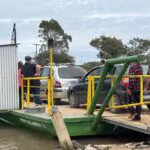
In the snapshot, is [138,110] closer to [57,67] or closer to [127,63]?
[127,63]

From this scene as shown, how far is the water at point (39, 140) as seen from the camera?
10.9 m

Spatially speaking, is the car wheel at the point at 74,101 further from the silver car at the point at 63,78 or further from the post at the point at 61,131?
the post at the point at 61,131

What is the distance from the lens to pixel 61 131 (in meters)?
9.89

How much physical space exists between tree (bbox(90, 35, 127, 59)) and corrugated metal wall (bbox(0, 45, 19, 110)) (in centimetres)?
3914

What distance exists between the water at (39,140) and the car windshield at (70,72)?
381 cm

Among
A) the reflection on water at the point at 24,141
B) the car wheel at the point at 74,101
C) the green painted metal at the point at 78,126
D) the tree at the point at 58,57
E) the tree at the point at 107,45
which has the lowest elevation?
the reflection on water at the point at 24,141

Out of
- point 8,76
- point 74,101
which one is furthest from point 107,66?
point 8,76

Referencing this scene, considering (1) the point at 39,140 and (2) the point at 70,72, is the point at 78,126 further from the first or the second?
(2) the point at 70,72

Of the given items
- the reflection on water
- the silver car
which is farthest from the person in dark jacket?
the silver car

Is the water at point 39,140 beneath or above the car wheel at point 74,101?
beneath

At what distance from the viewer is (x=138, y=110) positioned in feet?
34.6

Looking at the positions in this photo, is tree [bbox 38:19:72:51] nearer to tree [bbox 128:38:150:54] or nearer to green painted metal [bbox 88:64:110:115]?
tree [bbox 128:38:150:54]

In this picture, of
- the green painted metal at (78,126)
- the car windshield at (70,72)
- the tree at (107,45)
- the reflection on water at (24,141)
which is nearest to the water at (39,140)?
the reflection on water at (24,141)

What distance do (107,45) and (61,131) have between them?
1783 inches
